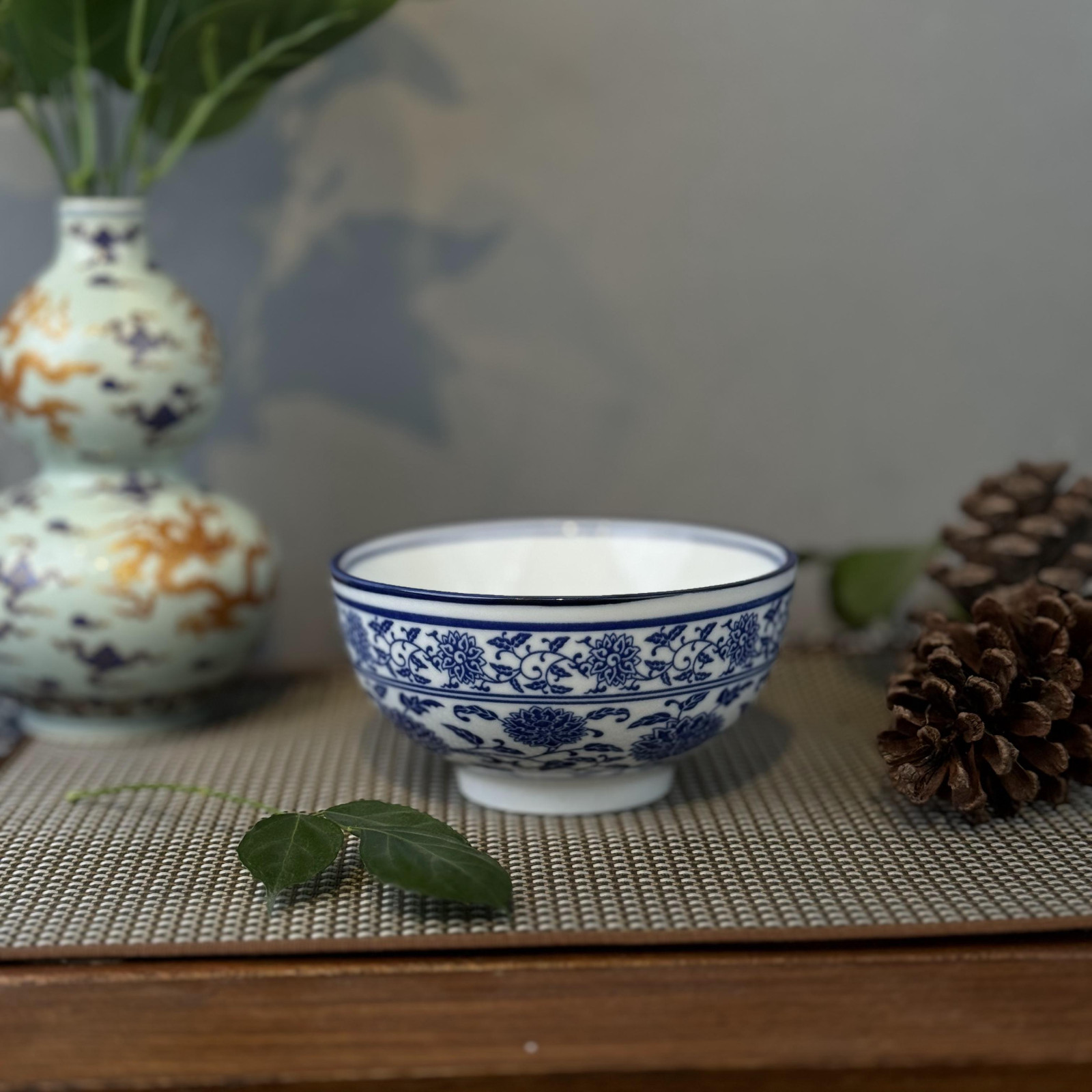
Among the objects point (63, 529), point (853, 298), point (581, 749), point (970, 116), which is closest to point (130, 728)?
point (63, 529)

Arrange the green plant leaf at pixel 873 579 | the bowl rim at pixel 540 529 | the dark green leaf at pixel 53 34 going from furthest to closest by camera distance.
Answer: the green plant leaf at pixel 873 579, the dark green leaf at pixel 53 34, the bowl rim at pixel 540 529

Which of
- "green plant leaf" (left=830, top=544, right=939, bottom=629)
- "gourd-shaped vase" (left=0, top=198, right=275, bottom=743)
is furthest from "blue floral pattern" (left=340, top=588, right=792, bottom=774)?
"green plant leaf" (left=830, top=544, right=939, bottom=629)

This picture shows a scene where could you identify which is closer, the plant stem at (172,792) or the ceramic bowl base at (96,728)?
the plant stem at (172,792)

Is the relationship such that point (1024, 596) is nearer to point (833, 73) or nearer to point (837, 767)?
point (837, 767)

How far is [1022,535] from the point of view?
0.60 metres

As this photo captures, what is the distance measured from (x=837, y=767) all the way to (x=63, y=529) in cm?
39

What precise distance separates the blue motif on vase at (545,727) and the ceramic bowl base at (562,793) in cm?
3

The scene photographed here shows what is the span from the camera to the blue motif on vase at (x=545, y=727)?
1.53 feet

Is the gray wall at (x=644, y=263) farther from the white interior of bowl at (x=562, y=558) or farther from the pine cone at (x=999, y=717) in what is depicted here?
the pine cone at (x=999, y=717)

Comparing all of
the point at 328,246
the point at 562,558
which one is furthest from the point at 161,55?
the point at 562,558

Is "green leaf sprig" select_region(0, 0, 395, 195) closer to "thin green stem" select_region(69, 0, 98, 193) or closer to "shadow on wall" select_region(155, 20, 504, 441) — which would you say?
"thin green stem" select_region(69, 0, 98, 193)

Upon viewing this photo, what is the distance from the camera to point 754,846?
475 mm

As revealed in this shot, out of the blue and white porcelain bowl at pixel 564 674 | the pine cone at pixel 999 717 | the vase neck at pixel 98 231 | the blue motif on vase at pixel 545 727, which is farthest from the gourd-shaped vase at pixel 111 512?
the pine cone at pixel 999 717

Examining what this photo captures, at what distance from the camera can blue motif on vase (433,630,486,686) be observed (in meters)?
0.46
